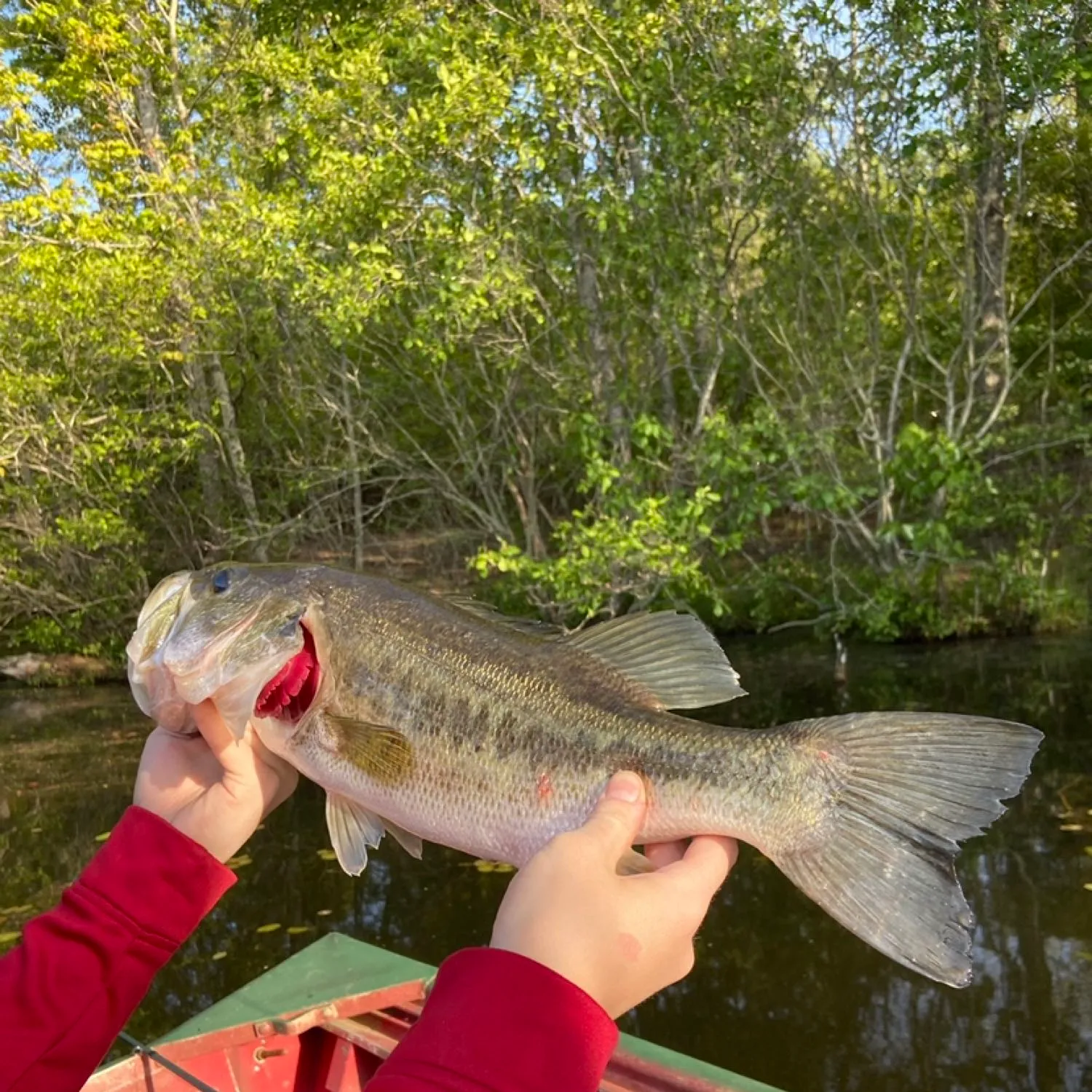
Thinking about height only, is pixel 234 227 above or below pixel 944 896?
above

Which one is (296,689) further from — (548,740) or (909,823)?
(909,823)

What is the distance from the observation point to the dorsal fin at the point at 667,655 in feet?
6.63

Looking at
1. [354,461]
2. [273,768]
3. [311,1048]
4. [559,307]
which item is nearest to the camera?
[273,768]

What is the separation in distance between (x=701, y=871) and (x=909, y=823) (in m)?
0.39

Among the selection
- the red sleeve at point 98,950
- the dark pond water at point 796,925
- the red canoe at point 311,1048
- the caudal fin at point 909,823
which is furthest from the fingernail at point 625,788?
the dark pond water at point 796,925

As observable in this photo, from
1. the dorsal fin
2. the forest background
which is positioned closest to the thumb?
the dorsal fin

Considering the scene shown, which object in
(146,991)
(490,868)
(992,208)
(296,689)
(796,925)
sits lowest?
(490,868)

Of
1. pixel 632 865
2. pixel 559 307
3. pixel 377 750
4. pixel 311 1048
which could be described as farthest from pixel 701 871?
pixel 559 307

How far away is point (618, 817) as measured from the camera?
171cm

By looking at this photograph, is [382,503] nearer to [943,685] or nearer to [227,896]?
[227,896]

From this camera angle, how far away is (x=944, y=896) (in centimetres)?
167

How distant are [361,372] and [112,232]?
3.88 metres

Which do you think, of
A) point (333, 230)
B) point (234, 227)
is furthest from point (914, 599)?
point (234, 227)

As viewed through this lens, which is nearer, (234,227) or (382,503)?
(234,227)
